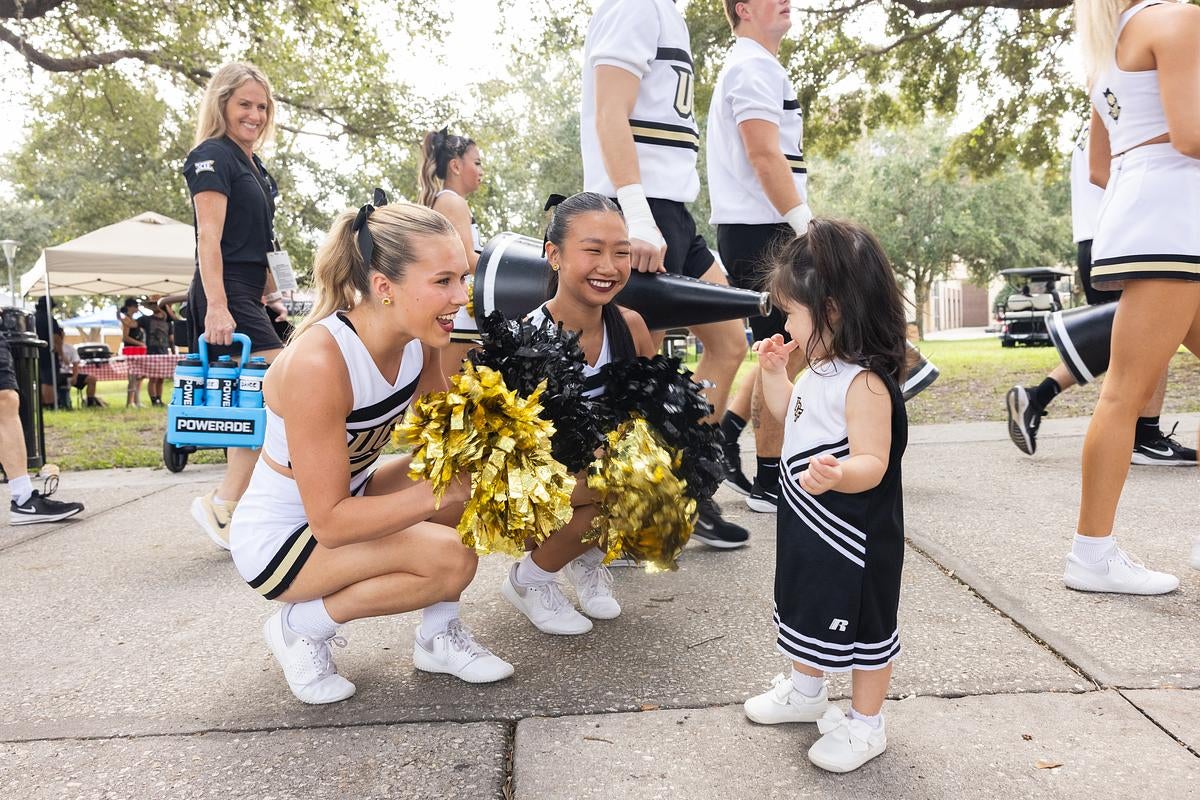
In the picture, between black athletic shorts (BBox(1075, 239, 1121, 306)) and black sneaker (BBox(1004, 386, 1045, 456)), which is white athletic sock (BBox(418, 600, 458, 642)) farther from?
black athletic shorts (BBox(1075, 239, 1121, 306))

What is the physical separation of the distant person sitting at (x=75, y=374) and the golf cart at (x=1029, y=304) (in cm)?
2176

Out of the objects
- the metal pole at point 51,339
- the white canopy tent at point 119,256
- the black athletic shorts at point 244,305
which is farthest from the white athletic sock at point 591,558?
the white canopy tent at point 119,256

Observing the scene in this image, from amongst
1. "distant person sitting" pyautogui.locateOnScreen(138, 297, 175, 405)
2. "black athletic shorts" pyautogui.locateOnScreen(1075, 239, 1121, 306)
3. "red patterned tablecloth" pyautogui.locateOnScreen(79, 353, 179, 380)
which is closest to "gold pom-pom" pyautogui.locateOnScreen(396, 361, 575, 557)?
"black athletic shorts" pyautogui.locateOnScreen(1075, 239, 1121, 306)

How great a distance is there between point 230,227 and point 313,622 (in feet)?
7.39

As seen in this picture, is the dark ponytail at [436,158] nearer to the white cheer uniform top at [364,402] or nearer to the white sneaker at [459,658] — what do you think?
the white cheer uniform top at [364,402]

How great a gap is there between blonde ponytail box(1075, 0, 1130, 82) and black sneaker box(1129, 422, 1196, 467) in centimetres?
286

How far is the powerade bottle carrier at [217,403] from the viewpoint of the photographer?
371 cm

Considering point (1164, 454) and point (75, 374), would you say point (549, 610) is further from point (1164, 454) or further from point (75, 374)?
point (75, 374)

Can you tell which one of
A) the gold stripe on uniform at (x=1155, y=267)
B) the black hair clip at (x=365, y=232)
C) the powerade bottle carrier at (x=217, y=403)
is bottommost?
the powerade bottle carrier at (x=217, y=403)

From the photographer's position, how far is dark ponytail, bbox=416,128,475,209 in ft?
15.3

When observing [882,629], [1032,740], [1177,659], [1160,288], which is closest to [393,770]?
[882,629]

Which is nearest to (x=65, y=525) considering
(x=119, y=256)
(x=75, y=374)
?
(x=75, y=374)

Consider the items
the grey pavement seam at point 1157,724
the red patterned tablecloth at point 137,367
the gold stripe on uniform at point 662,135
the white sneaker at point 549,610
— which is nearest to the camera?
the grey pavement seam at point 1157,724

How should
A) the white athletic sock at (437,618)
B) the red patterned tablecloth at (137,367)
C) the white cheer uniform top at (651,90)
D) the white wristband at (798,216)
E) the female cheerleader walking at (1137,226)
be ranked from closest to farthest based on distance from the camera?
the white athletic sock at (437,618)
the female cheerleader walking at (1137,226)
the white cheer uniform top at (651,90)
the white wristband at (798,216)
the red patterned tablecloth at (137,367)
